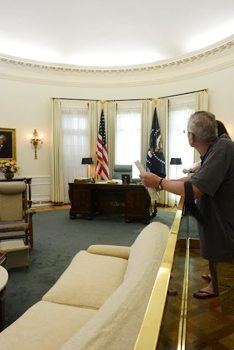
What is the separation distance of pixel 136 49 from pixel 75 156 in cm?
347

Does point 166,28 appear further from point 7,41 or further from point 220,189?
point 220,189

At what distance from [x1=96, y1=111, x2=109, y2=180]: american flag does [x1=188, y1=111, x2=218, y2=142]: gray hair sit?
606 centimetres

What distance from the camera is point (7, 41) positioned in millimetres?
6738

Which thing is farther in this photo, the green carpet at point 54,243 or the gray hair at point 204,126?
the green carpet at point 54,243

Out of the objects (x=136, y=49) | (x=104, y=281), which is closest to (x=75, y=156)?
(x=136, y=49)

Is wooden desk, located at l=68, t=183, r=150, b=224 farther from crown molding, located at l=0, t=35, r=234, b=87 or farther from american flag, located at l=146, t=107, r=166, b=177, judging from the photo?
crown molding, located at l=0, t=35, r=234, b=87

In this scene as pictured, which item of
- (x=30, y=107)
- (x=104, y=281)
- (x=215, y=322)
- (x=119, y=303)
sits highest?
(x=30, y=107)

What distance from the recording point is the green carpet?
9.00ft

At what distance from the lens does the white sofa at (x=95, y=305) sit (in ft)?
2.60

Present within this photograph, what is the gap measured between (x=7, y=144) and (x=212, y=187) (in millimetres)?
7017

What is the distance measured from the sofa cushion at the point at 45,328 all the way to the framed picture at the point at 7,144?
6449 mm

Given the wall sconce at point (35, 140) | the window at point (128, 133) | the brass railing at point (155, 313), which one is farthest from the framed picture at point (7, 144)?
the brass railing at point (155, 313)

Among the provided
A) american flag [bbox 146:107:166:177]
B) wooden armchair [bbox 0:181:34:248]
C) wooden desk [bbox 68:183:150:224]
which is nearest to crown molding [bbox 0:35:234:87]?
american flag [bbox 146:107:166:177]

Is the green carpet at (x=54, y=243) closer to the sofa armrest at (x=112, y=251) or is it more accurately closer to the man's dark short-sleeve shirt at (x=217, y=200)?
the sofa armrest at (x=112, y=251)
